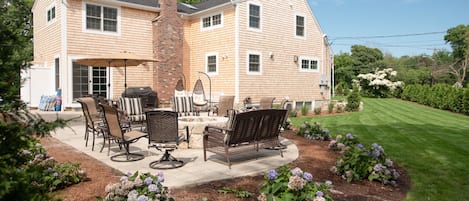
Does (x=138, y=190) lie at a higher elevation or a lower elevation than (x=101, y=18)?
lower

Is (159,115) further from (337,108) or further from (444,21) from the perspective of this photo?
(444,21)

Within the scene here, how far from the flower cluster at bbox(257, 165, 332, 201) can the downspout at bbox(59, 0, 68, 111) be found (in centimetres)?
1221

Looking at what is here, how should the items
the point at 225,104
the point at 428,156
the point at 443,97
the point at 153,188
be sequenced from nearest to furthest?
1. the point at 153,188
2. the point at 428,156
3. the point at 225,104
4. the point at 443,97

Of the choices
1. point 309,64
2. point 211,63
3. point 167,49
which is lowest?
point 211,63

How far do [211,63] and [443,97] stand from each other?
15102 mm

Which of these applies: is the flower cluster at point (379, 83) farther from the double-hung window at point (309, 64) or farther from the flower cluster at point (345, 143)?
the flower cluster at point (345, 143)

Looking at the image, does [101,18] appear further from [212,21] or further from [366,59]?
[366,59]

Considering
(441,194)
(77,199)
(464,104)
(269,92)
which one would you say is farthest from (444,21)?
(77,199)

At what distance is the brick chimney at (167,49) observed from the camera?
614 inches

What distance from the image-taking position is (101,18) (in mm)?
14461

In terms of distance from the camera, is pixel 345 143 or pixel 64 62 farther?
pixel 64 62

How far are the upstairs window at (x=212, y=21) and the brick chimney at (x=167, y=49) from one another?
4.59ft

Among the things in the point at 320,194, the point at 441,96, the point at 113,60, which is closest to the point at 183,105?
the point at 113,60

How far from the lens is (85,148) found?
6984 millimetres
